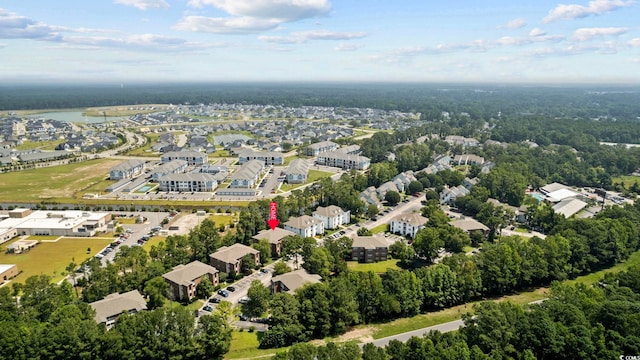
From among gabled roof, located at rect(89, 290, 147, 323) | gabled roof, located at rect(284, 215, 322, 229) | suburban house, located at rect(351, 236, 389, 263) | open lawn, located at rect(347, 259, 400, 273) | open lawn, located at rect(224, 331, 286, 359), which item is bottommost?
open lawn, located at rect(347, 259, 400, 273)

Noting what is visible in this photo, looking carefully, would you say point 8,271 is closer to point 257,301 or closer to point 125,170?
point 257,301

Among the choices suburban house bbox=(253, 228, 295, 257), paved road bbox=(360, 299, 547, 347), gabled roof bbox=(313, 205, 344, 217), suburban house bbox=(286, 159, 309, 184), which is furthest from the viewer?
suburban house bbox=(286, 159, 309, 184)

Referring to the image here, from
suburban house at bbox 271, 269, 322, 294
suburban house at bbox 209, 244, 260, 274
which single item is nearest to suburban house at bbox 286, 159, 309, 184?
suburban house at bbox 209, 244, 260, 274

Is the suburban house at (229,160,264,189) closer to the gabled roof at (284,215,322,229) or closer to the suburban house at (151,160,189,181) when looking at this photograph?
the suburban house at (151,160,189,181)

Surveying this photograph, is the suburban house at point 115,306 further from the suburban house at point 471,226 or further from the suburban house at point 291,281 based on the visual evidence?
the suburban house at point 471,226

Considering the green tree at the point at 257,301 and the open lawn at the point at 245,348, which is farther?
the green tree at the point at 257,301

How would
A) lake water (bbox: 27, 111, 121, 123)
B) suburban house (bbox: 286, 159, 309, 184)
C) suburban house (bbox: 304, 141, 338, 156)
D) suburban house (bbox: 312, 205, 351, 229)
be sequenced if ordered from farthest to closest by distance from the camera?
lake water (bbox: 27, 111, 121, 123) → suburban house (bbox: 304, 141, 338, 156) → suburban house (bbox: 286, 159, 309, 184) → suburban house (bbox: 312, 205, 351, 229)

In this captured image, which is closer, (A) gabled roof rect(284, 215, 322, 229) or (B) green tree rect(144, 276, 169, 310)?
(B) green tree rect(144, 276, 169, 310)

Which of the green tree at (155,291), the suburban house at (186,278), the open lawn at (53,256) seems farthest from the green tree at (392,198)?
the open lawn at (53,256)
